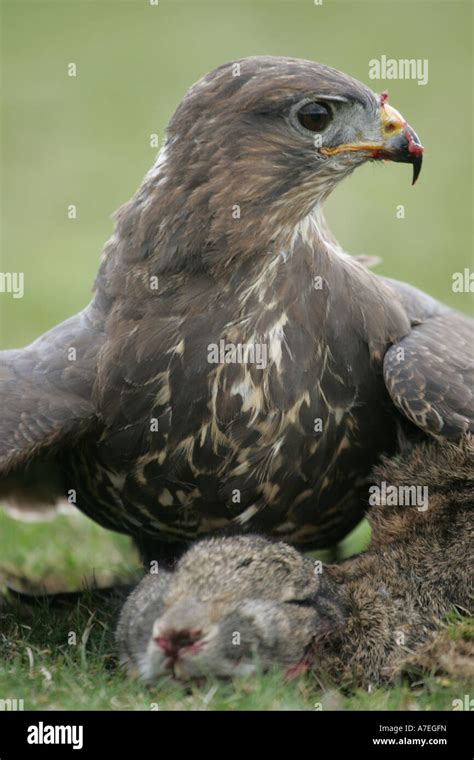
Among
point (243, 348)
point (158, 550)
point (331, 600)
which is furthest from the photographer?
point (158, 550)

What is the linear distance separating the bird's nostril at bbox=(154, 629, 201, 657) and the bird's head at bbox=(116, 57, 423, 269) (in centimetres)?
152

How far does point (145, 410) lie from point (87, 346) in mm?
418

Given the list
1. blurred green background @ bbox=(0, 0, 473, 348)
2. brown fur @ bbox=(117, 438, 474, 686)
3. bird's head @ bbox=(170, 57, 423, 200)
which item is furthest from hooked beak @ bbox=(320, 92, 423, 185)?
blurred green background @ bbox=(0, 0, 473, 348)

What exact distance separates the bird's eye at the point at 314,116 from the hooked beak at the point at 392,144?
3.6 inches

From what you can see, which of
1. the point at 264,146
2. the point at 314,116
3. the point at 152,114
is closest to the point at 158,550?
the point at 264,146

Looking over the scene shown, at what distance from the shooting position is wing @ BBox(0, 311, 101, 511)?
5816 mm

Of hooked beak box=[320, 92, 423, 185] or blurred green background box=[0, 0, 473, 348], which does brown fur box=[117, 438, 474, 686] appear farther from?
blurred green background box=[0, 0, 473, 348]

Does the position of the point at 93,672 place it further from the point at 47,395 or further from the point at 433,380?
the point at 433,380

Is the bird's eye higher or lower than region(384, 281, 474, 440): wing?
higher

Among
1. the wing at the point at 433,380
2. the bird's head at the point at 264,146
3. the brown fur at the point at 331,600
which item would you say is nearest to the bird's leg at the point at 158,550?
the brown fur at the point at 331,600

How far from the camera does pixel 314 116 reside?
5.75m

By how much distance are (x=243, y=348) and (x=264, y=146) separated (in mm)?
784

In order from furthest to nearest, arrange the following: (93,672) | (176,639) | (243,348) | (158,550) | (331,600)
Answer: (158,550), (243,348), (93,672), (331,600), (176,639)

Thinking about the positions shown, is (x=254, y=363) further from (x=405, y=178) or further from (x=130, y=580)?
(x=405, y=178)
